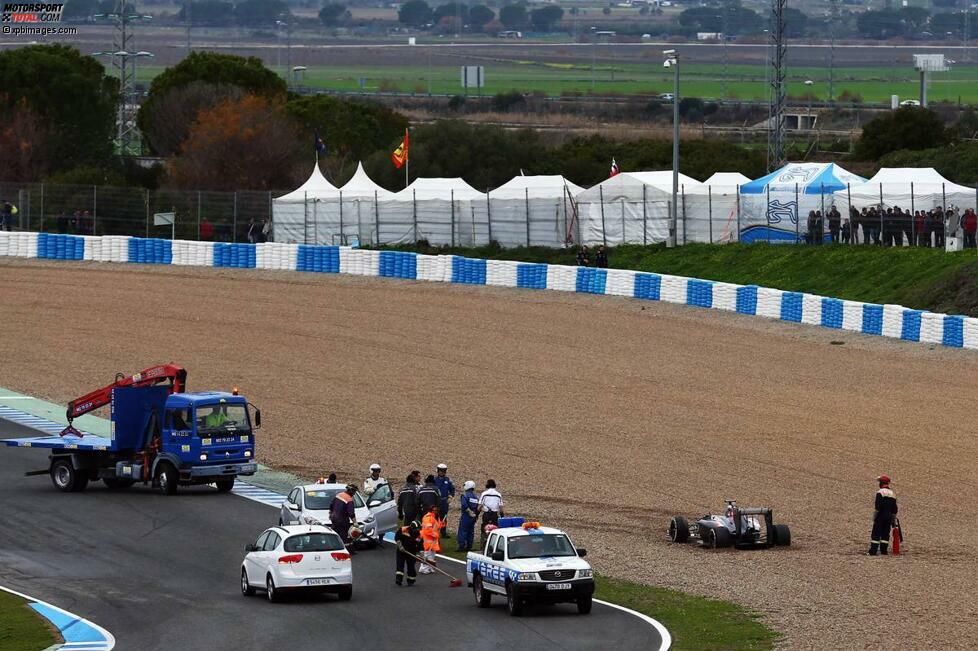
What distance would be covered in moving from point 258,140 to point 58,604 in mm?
67743

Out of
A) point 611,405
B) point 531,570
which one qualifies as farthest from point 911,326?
point 531,570

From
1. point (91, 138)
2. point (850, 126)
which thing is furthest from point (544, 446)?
point (850, 126)

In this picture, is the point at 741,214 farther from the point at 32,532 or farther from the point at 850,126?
the point at 850,126

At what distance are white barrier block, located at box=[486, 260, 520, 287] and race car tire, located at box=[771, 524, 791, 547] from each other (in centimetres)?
3523

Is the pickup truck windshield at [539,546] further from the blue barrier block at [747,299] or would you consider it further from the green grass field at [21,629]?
the blue barrier block at [747,299]

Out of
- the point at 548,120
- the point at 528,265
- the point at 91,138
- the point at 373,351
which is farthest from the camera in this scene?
the point at 548,120

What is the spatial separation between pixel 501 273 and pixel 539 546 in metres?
39.7

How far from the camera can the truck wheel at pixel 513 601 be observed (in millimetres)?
22562

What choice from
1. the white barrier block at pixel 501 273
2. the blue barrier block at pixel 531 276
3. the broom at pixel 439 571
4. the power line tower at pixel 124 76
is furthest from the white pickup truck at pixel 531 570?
the power line tower at pixel 124 76

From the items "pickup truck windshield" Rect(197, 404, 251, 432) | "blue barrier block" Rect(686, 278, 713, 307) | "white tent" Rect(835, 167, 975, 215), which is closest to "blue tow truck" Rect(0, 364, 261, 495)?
"pickup truck windshield" Rect(197, 404, 251, 432)

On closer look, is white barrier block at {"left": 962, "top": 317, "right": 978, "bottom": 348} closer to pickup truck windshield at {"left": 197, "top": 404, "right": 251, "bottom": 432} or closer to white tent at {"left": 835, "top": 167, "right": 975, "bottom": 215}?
white tent at {"left": 835, "top": 167, "right": 975, "bottom": 215}

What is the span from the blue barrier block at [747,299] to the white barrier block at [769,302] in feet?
0.69

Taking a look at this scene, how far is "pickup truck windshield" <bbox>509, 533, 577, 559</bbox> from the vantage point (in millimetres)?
22984

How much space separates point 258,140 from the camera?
90125 mm
